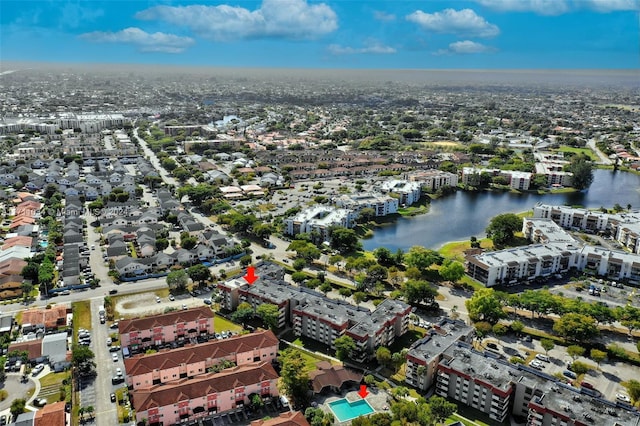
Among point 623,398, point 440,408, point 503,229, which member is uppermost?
point 503,229

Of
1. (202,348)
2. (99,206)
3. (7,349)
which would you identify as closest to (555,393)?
(202,348)

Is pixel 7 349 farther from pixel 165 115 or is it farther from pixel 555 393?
pixel 165 115

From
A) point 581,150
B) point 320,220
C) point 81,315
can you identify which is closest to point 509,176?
point 581,150

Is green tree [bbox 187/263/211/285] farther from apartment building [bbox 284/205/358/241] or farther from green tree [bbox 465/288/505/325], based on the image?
green tree [bbox 465/288/505/325]

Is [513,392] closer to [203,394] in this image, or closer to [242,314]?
[203,394]

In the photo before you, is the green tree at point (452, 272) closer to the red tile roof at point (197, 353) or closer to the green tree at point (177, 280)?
the red tile roof at point (197, 353)

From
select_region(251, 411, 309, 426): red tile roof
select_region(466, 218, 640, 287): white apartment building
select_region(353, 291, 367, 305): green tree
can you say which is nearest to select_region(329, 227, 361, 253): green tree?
select_region(466, 218, 640, 287): white apartment building
